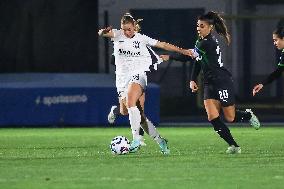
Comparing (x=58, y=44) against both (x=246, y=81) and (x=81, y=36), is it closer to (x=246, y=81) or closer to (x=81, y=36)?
(x=81, y=36)

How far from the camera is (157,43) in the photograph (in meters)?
16.7

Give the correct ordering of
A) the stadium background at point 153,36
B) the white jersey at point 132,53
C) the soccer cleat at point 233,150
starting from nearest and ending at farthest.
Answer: the soccer cleat at point 233,150, the white jersey at point 132,53, the stadium background at point 153,36

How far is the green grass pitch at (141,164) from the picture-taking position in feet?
40.4

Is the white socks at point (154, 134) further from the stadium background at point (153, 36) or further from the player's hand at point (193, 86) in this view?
the stadium background at point (153, 36)

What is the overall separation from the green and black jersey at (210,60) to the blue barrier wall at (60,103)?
1003 centimetres

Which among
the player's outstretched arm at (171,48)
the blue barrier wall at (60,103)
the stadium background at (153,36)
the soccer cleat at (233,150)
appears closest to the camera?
the player's outstretched arm at (171,48)

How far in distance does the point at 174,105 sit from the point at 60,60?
4.62 metres

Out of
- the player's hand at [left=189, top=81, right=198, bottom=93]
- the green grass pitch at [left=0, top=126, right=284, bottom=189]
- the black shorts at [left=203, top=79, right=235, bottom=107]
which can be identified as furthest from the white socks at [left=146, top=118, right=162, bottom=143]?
the black shorts at [left=203, top=79, right=235, bottom=107]

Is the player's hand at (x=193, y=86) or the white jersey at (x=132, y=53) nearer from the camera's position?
the player's hand at (x=193, y=86)

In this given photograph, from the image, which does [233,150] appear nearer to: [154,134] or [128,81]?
[154,134]

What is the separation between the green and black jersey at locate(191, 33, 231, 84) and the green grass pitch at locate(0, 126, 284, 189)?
A: 112cm

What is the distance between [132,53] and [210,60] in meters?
A: 1.16

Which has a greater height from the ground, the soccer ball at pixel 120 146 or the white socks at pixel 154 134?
the white socks at pixel 154 134

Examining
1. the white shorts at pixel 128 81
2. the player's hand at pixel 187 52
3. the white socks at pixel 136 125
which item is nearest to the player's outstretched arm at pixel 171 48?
the player's hand at pixel 187 52
